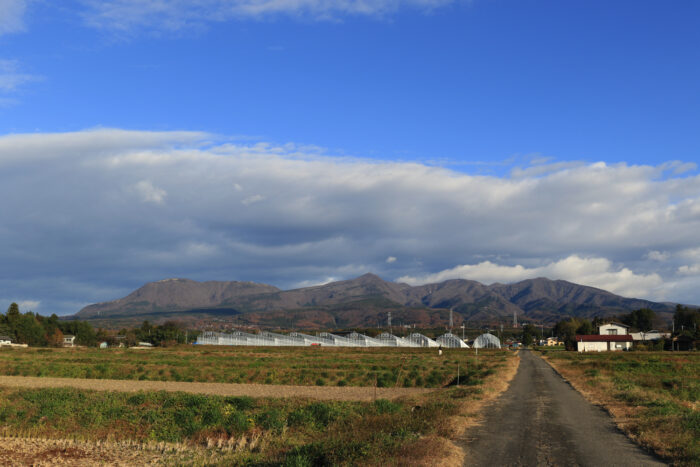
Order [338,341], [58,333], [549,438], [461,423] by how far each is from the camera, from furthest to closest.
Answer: [338,341] < [58,333] < [461,423] < [549,438]

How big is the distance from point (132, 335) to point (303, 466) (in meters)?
162

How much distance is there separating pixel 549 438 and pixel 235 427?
12639 millimetres

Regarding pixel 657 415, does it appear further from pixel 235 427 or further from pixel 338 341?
pixel 338 341

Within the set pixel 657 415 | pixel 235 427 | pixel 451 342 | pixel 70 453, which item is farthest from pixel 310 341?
pixel 70 453

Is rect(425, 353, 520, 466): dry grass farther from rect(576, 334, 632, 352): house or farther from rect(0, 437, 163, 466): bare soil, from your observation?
rect(576, 334, 632, 352): house

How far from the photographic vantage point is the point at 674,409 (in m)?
24.1

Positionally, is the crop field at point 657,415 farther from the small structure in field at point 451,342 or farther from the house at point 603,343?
the small structure in field at point 451,342

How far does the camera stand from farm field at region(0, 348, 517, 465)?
1550 cm

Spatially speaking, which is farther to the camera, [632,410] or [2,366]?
[2,366]

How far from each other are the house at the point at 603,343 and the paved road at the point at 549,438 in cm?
11511

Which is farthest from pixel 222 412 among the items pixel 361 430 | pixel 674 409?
pixel 674 409

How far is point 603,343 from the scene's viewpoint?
13462 centimetres

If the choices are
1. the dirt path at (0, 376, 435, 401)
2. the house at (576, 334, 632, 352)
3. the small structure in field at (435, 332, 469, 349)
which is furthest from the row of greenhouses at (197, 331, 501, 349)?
the dirt path at (0, 376, 435, 401)

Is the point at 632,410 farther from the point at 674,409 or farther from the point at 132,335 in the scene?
the point at 132,335
